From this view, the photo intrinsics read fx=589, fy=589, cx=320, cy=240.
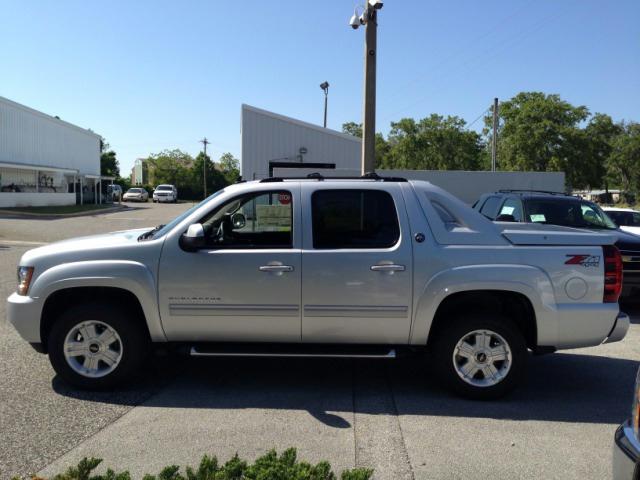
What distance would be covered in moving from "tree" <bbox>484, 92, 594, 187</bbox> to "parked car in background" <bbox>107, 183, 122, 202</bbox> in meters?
34.6

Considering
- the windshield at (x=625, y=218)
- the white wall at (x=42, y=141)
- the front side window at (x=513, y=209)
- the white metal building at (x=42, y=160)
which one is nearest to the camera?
the front side window at (x=513, y=209)

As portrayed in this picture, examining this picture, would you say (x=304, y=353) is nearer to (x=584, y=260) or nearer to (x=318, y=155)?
(x=584, y=260)

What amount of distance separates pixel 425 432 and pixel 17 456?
281 centimetres

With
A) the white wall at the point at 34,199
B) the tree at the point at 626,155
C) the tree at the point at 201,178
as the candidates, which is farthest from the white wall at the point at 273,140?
the tree at the point at 201,178

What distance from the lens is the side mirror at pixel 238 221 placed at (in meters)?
5.45

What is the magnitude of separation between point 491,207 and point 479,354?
20.2ft

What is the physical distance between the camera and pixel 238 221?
547cm

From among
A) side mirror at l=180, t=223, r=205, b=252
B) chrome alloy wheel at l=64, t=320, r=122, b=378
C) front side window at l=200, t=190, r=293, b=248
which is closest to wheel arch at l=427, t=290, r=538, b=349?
front side window at l=200, t=190, r=293, b=248

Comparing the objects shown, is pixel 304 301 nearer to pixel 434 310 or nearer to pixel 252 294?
pixel 252 294

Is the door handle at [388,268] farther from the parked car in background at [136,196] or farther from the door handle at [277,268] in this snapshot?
the parked car in background at [136,196]

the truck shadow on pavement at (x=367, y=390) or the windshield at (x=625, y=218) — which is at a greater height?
the windshield at (x=625, y=218)

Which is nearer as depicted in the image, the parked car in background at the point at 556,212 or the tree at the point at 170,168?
the parked car in background at the point at 556,212

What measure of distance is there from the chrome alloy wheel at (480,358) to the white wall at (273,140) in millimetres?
17998

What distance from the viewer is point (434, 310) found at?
4.89m
